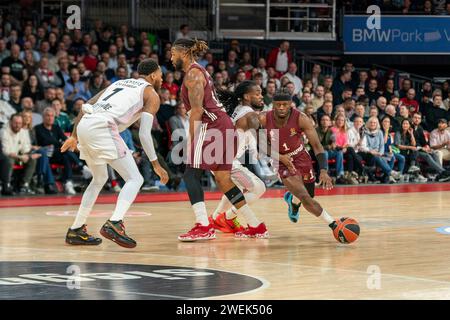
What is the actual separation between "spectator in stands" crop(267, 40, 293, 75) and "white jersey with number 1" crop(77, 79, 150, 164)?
12.7m

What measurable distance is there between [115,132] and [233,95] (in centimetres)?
165

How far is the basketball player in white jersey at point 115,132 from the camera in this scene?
380 inches

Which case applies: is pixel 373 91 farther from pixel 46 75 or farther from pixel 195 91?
pixel 195 91

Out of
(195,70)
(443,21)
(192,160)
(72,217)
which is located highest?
(443,21)

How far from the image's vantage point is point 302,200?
10.2 meters

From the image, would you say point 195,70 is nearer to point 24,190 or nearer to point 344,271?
point 344,271

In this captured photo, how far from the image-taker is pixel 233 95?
10953 millimetres

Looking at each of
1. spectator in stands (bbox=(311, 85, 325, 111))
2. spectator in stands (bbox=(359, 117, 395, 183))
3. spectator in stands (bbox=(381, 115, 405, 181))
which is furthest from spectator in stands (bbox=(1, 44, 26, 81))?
spectator in stands (bbox=(381, 115, 405, 181))

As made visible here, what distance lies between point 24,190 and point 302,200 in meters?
6.87

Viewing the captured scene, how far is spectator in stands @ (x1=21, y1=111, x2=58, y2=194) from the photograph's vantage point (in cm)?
1597

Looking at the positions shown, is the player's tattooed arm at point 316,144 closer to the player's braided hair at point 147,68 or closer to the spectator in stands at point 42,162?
the player's braided hair at point 147,68

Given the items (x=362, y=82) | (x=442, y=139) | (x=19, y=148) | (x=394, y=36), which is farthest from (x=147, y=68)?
(x=394, y=36)
